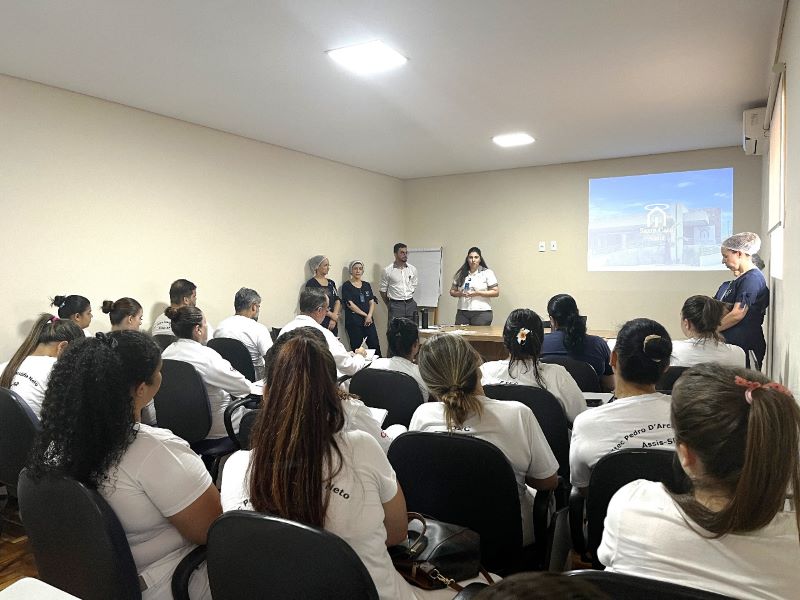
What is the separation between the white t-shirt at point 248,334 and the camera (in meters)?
4.09

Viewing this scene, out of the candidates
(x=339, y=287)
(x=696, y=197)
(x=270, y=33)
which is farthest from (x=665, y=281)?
(x=270, y=33)

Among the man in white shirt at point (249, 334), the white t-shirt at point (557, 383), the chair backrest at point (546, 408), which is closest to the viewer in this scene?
the chair backrest at point (546, 408)

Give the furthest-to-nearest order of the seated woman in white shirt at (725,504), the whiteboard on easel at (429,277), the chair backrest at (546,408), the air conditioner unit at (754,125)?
the whiteboard on easel at (429,277) → the air conditioner unit at (754,125) → the chair backrest at (546,408) → the seated woman in white shirt at (725,504)

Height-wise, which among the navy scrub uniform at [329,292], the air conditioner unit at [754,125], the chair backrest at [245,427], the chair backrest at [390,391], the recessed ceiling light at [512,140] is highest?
the recessed ceiling light at [512,140]

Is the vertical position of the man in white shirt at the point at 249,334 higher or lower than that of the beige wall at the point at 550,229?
lower

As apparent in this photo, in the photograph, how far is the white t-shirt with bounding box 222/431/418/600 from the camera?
1234 millimetres

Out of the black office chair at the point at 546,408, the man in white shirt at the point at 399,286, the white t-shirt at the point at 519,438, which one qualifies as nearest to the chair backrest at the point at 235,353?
the black office chair at the point at 546,408

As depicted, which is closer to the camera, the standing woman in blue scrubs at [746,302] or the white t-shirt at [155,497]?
the white t-shirt at [155,497]

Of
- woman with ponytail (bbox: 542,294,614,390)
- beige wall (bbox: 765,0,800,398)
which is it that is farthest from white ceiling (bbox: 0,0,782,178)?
woman with ponytail (bbox: 542,294,614,390)

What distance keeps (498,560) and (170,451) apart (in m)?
1.04

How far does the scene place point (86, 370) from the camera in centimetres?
141

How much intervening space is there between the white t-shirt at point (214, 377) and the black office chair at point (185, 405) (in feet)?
0.36

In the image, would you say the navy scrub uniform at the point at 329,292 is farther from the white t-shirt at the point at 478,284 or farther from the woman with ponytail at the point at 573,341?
the woman with ponytail at the point at 573,341

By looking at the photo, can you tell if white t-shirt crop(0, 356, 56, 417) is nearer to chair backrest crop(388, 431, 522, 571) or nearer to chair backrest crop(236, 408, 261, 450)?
chair backrest crop(236, 408, 261, 450)
